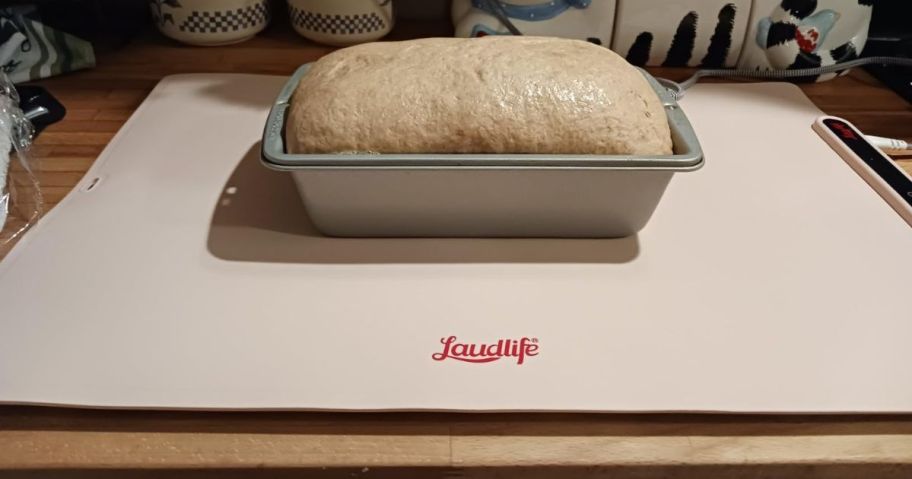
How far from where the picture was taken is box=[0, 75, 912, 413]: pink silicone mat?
482mm

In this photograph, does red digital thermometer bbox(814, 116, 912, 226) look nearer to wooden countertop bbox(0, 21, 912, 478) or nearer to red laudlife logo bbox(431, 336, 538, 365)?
wooden countertop bbox(0, 21, 912, 478)

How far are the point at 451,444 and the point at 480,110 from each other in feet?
A: 0.97

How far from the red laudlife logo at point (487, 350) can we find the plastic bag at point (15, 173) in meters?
0.45

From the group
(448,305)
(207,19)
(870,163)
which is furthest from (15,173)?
(870,163)

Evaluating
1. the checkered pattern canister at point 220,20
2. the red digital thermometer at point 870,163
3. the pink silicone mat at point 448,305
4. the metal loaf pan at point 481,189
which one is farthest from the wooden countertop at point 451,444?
the checkered pattern canister at point 220,20

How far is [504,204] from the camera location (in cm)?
60

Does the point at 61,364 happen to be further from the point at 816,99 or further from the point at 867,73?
the point at 867,73

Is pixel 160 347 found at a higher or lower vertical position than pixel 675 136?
lower

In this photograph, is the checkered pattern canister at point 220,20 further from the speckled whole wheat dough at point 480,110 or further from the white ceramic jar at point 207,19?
the speckled whole wheat dough at point 480,110

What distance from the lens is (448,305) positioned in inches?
22.0

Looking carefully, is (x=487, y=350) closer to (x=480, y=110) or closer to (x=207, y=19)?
(x=480, y=110)

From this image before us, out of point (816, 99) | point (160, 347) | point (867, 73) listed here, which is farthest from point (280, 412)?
point (867, 73)

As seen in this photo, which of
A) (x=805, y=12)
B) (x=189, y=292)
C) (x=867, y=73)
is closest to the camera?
(x=189, y=292)

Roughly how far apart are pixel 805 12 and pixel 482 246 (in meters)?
0.68
